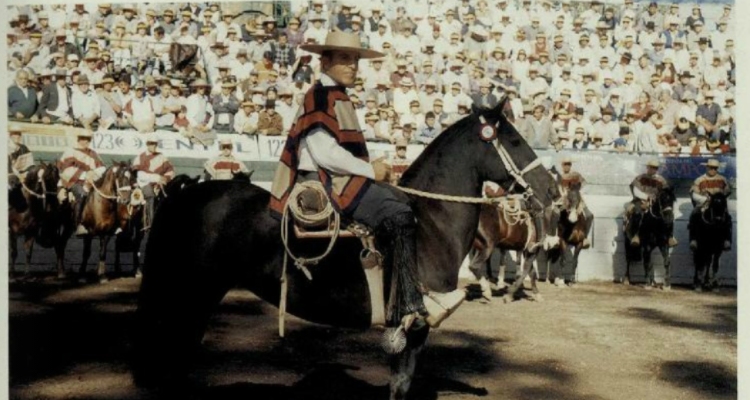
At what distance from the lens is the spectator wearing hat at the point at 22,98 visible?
529cm

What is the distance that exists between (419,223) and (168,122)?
7.13 feet

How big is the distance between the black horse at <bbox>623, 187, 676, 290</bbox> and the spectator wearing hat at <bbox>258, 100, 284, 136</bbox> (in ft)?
8.96

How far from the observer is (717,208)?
18.1ft

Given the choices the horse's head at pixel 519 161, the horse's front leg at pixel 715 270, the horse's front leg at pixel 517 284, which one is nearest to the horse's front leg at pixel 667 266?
the horse's front leg at pixel 715 270

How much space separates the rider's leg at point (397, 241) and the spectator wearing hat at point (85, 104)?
2388 millimetres

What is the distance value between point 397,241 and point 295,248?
575mm

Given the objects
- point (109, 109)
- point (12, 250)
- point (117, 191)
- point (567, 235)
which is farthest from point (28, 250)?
point (567, 235)

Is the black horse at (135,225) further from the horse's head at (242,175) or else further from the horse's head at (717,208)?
the horse's head at (717,208)

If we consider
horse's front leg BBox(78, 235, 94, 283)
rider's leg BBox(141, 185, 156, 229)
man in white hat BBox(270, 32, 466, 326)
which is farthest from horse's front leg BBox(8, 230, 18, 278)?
man in white hat BBox(270, 32, 466, 326)

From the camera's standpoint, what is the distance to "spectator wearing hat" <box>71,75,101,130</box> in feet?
18.1

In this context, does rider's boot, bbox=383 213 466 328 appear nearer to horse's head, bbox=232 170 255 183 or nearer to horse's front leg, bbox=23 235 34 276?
horse's head, bbox=232 170 255 183

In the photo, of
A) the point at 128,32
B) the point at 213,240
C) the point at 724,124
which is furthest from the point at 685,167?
the point at 128,32

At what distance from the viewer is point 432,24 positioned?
5.48 metres

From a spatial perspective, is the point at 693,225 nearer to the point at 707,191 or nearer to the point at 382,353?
the point at 707,191
